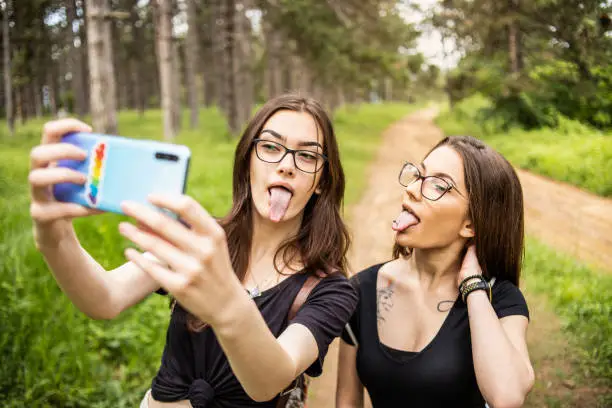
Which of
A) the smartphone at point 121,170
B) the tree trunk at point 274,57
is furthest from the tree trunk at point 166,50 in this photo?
the smartphone at point 121,170

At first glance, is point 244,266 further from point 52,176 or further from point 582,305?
point 582,305

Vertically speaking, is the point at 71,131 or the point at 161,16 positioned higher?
the point at 161,16

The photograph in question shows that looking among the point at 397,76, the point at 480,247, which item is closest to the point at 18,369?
the point at 480,247

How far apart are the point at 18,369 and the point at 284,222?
2.64m

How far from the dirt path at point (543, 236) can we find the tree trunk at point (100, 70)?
5193 mm

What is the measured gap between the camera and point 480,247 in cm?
222

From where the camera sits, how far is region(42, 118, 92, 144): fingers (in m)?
1.35

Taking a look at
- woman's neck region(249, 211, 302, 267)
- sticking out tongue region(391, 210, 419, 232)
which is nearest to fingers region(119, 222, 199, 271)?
woman's neck region(249, 211, 302, 267)

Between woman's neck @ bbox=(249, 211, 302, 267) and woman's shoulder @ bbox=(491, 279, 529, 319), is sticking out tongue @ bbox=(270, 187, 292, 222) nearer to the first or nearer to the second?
woman's neck @ bbox=(249, 211, 302, 267)

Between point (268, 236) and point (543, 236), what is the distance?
19.3 feet

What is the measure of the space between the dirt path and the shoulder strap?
2.42m

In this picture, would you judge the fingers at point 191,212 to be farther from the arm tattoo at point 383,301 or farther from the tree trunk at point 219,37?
the tree trunk at point 219,37

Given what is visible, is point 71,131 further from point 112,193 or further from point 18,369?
point 18,369

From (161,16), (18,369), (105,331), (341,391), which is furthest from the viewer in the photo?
(161,16)
